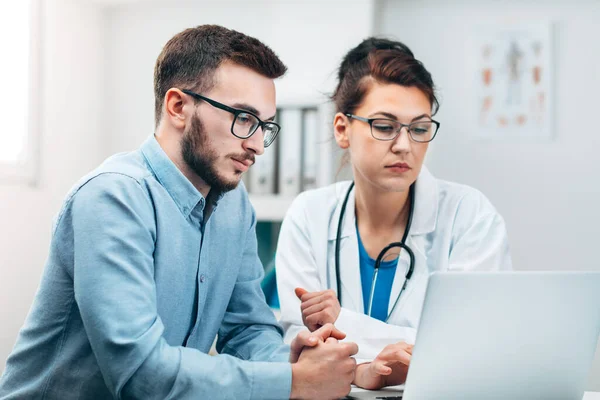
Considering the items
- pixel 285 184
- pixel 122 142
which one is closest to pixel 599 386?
pixel 285 184

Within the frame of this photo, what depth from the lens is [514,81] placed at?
319 cm

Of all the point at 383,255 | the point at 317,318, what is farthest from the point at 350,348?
the point at 383,255

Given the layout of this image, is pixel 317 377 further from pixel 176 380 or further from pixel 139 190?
pixel 139 190

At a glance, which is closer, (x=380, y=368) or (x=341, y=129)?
(x=380, y=368)

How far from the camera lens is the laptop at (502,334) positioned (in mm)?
940

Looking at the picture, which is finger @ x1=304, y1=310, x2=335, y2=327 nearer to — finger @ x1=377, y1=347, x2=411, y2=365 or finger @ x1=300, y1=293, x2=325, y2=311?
finger @ x1=300, y1=293, x2=325, y2=311

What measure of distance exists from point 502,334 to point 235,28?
9.48 feet

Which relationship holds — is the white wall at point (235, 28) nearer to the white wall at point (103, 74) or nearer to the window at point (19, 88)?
the white wall at point (103, 74)

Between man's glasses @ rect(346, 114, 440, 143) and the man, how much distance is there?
0.47 meters

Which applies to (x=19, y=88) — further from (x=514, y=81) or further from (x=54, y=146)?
(x=514, y=81)

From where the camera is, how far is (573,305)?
3.29ft

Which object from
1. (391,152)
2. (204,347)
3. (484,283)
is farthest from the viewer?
A: (391,152)

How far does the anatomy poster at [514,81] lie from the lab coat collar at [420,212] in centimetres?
143

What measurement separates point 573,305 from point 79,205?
86 cm
